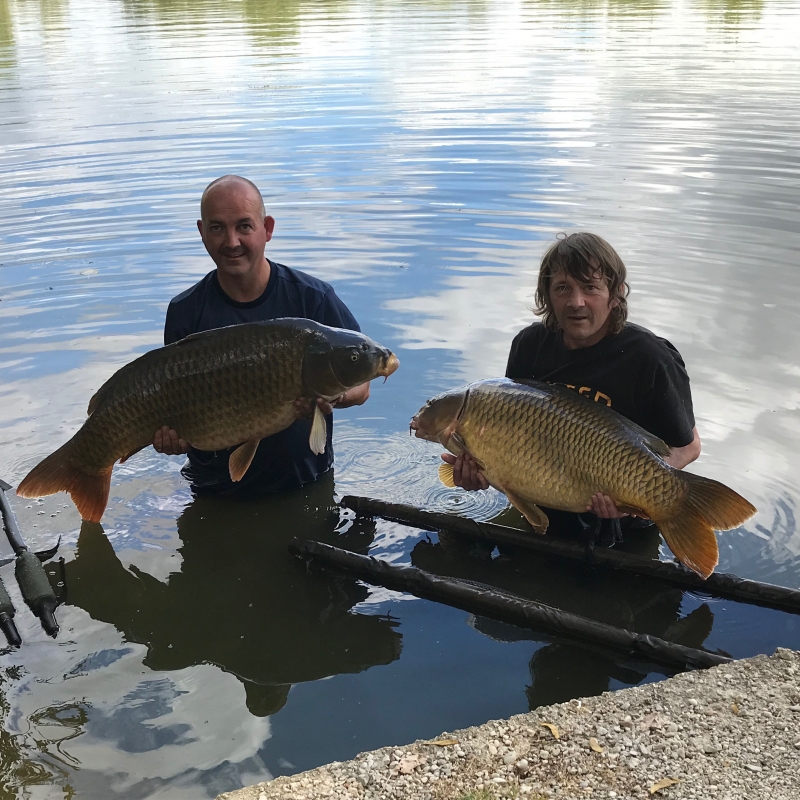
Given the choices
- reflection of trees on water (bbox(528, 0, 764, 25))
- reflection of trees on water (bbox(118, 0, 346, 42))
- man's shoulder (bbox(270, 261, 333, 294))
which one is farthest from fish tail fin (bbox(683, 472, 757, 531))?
reflection of trees on water (bbox(528, 0, 764, 25))

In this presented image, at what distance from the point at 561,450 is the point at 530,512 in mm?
317

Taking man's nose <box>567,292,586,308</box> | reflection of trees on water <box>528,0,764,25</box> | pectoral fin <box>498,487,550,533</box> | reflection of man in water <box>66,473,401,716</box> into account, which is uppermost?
reflection of trees on water <box>528,0,764,25</box>

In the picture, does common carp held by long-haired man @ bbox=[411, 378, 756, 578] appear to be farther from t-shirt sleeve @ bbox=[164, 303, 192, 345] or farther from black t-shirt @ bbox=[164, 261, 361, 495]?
t-shirt sleeve @ bbox=[164, 303, 192, 345]

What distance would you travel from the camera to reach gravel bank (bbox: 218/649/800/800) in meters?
2.35

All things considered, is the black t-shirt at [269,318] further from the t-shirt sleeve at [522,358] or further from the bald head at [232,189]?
the t-shirt sleeve at [522,358]

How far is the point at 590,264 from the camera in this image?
11.3 ft

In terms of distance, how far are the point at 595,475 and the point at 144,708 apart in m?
1.66

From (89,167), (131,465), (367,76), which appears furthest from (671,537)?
(367,76)

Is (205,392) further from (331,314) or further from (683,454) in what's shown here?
(683,454)

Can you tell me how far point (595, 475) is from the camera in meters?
3.21

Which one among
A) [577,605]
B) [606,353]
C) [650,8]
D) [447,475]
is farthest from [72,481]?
[650,8]

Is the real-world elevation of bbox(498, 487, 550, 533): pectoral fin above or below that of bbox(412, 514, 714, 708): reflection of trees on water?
above

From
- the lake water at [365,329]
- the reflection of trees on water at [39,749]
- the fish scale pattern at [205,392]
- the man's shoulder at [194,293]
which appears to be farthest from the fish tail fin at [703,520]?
the man's shoulder at [194,293]

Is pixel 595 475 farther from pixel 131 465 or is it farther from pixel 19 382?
pixel 19 382
